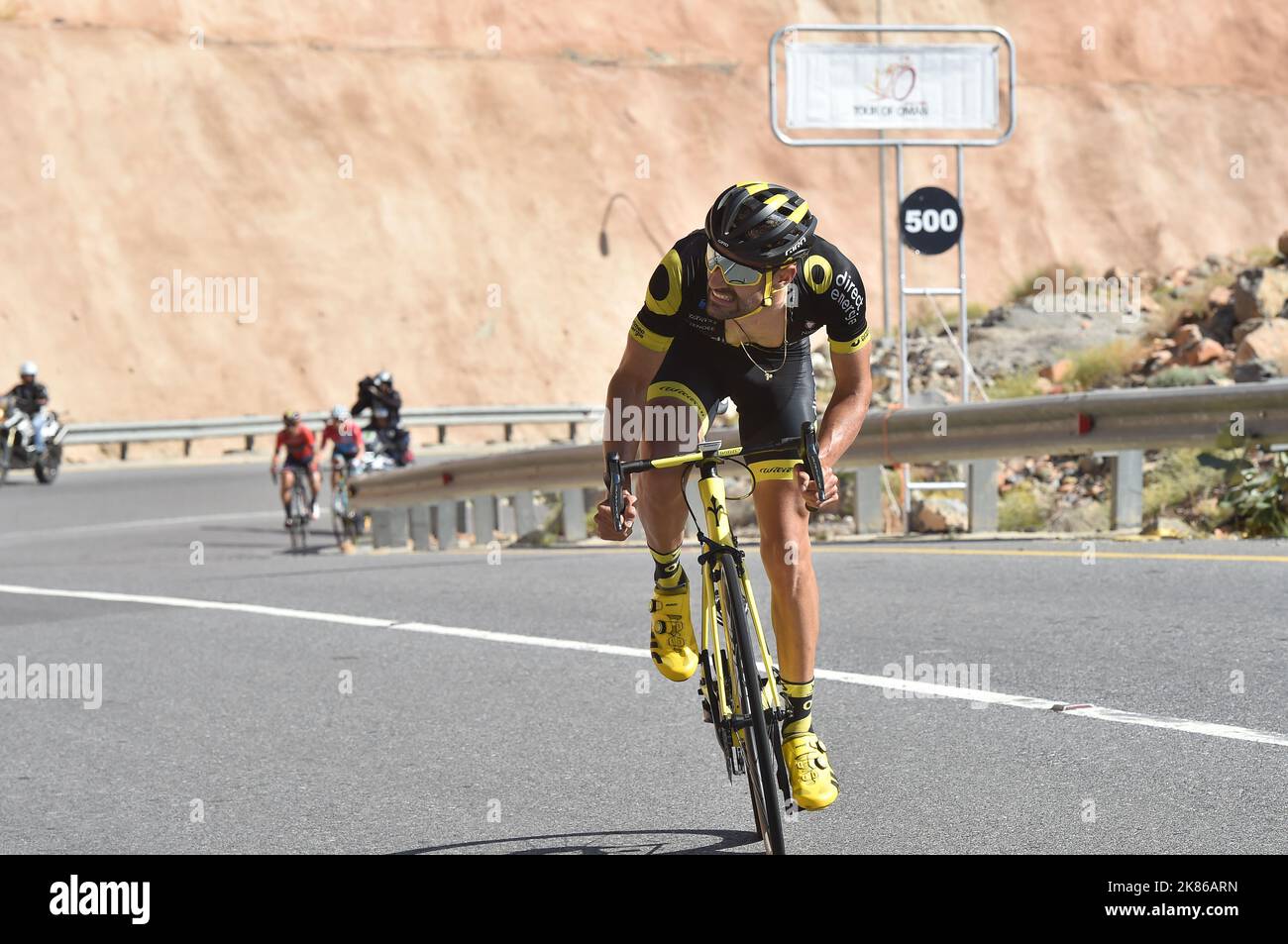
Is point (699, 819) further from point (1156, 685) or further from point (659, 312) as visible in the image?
point (1156, 685)

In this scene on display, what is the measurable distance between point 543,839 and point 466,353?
144 ft

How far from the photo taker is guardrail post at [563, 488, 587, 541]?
55.3ft

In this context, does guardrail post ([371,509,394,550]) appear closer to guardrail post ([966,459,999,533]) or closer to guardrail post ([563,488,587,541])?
guardrail post ([563,488,587,541])

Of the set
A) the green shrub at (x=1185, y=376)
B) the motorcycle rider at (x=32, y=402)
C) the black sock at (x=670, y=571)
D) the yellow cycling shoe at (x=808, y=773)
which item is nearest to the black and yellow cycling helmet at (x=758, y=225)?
the black sock at (x=670, y=571)

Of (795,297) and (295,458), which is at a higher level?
(795,297)

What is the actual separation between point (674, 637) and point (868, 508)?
930 centimetres

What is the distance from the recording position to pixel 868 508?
591 inches

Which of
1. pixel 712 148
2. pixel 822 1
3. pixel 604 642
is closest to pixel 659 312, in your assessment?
pixel 604 642

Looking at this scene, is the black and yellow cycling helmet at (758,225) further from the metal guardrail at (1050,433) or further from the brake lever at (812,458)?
the metal guardrail at (1050,433)

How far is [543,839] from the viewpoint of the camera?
5.80 m

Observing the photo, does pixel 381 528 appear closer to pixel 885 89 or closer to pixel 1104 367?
pixel 885 89

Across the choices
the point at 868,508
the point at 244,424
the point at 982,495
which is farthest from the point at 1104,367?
A: the point at 244,424

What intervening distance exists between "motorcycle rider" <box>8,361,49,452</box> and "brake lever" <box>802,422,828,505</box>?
84.5 ft

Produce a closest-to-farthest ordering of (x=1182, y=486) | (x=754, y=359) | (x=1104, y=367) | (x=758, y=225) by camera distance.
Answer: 1. (x=758, y=225)
2. (x=754, y=359)
3. (x=1182, y=486)
4. (x=1104, y=367)
